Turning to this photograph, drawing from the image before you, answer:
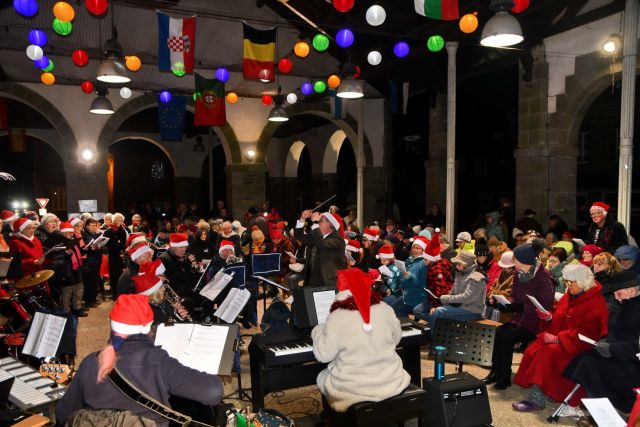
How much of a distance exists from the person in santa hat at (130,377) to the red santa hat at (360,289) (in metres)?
1.21

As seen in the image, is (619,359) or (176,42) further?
(176,42)

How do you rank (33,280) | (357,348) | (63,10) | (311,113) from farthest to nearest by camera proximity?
(311,113), (63,10), (33,280), (357,348)

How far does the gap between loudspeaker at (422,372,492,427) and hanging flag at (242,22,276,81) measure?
8.67m

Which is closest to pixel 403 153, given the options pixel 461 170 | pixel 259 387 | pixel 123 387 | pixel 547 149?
pixel 461 170

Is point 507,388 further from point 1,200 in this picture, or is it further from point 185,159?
point 1,200

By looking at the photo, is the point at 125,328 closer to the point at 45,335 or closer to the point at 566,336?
the point at 45,335

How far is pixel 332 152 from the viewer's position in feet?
71.4

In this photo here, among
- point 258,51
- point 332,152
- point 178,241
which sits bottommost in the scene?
point 178,241

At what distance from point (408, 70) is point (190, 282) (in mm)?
8558

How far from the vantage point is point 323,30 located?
1302cm

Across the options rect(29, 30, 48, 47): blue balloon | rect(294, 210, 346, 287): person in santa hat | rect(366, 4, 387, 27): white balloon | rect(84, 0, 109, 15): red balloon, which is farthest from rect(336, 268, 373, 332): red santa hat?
→ rect(29, 30, 48, 47): blue balloon

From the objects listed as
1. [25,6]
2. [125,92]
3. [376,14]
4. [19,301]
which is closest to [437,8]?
[376,14]

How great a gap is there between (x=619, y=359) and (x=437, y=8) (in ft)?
18.6

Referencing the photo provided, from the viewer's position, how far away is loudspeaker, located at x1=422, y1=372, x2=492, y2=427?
4.26 metres
